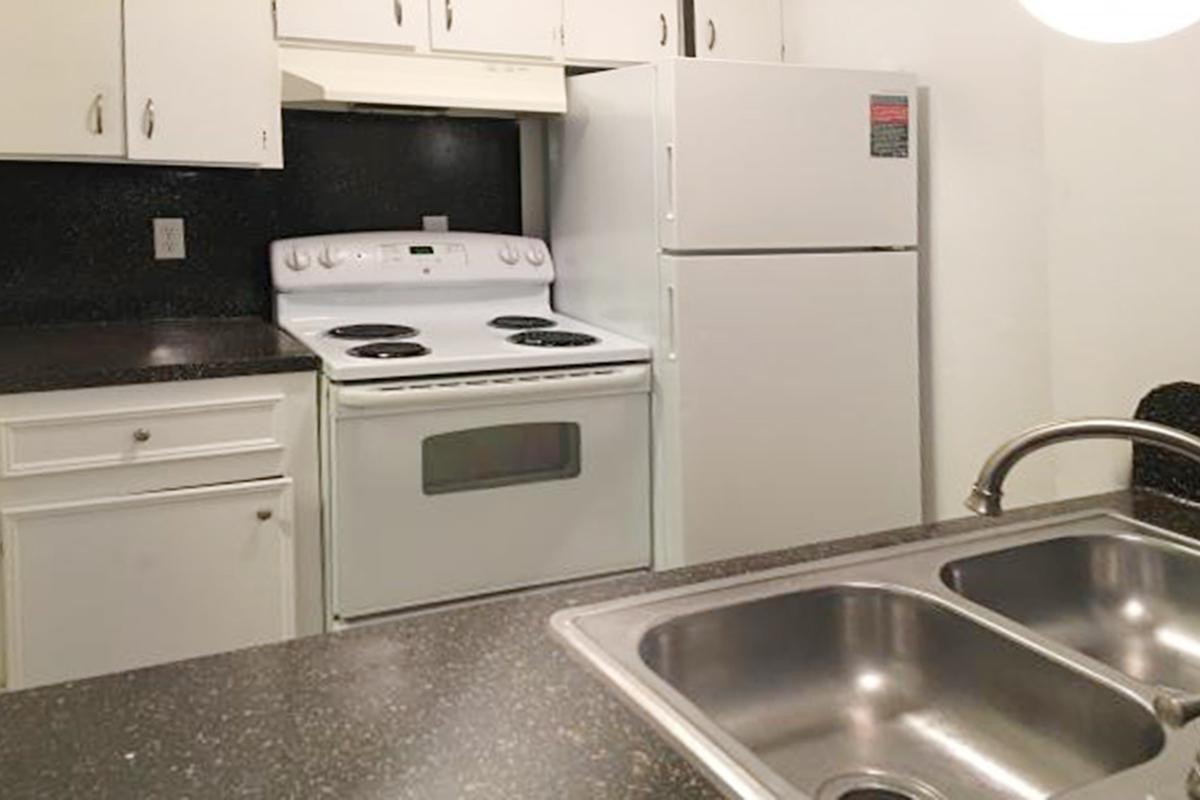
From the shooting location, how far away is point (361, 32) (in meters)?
2.68

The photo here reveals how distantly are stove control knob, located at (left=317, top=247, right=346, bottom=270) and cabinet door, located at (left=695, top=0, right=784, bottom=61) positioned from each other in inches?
46.2

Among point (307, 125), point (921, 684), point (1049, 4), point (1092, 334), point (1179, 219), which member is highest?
point (307, 125)

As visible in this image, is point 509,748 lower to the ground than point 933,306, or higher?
lower

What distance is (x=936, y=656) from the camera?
1112mm

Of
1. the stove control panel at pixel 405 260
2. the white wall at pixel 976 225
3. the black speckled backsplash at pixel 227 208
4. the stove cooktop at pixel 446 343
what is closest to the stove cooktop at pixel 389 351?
the stove cooktop at pixel 446 343

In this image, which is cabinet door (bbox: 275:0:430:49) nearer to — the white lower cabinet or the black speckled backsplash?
the black speckled backsplash

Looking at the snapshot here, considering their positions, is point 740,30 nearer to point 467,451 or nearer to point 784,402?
point 784,402

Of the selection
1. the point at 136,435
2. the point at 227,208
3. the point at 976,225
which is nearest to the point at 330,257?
the point at 227,208

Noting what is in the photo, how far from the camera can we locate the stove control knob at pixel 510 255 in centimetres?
310

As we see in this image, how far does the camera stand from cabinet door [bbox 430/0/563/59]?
2.77 metres

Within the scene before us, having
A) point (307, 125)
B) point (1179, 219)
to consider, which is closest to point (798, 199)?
point (1179, 219)

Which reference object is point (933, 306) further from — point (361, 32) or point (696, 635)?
point (696, 635)

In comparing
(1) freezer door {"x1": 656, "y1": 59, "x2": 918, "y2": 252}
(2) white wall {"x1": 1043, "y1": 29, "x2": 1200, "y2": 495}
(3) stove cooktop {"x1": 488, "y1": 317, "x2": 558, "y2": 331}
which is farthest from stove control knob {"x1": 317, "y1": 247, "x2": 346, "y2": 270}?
(2) white wall {"x1": 1043, "y1": 29, "x2": 1200, "y2": 495}

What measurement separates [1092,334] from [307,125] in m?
2.17
